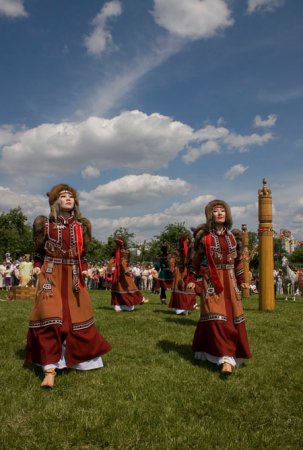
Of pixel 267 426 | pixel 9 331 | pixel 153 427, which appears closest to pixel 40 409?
pixel 153 427

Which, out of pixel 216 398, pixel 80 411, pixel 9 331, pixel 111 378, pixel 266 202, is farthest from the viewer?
pixel 266 202

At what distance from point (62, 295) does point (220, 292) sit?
241 centimetres

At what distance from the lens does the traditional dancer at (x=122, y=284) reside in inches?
543

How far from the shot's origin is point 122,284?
1404 centimetres

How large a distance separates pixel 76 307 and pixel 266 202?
956cm

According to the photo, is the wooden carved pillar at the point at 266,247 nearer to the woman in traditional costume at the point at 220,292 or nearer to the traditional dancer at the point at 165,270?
the traditional dancer at the point at 165,270

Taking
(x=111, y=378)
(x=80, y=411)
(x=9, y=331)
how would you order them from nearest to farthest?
(x=80, y=411), (x=111, y=378), (x=9, y=331)

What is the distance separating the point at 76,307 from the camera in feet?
21.0

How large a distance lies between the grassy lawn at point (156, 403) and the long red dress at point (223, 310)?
0.31 m

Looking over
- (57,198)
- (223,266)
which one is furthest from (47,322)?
(223,266)

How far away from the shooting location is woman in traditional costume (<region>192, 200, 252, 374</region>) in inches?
262

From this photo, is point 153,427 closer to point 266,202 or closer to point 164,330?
point 164,330

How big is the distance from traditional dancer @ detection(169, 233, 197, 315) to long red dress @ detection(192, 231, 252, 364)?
5.36 metres

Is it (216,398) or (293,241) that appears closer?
(216,398)
